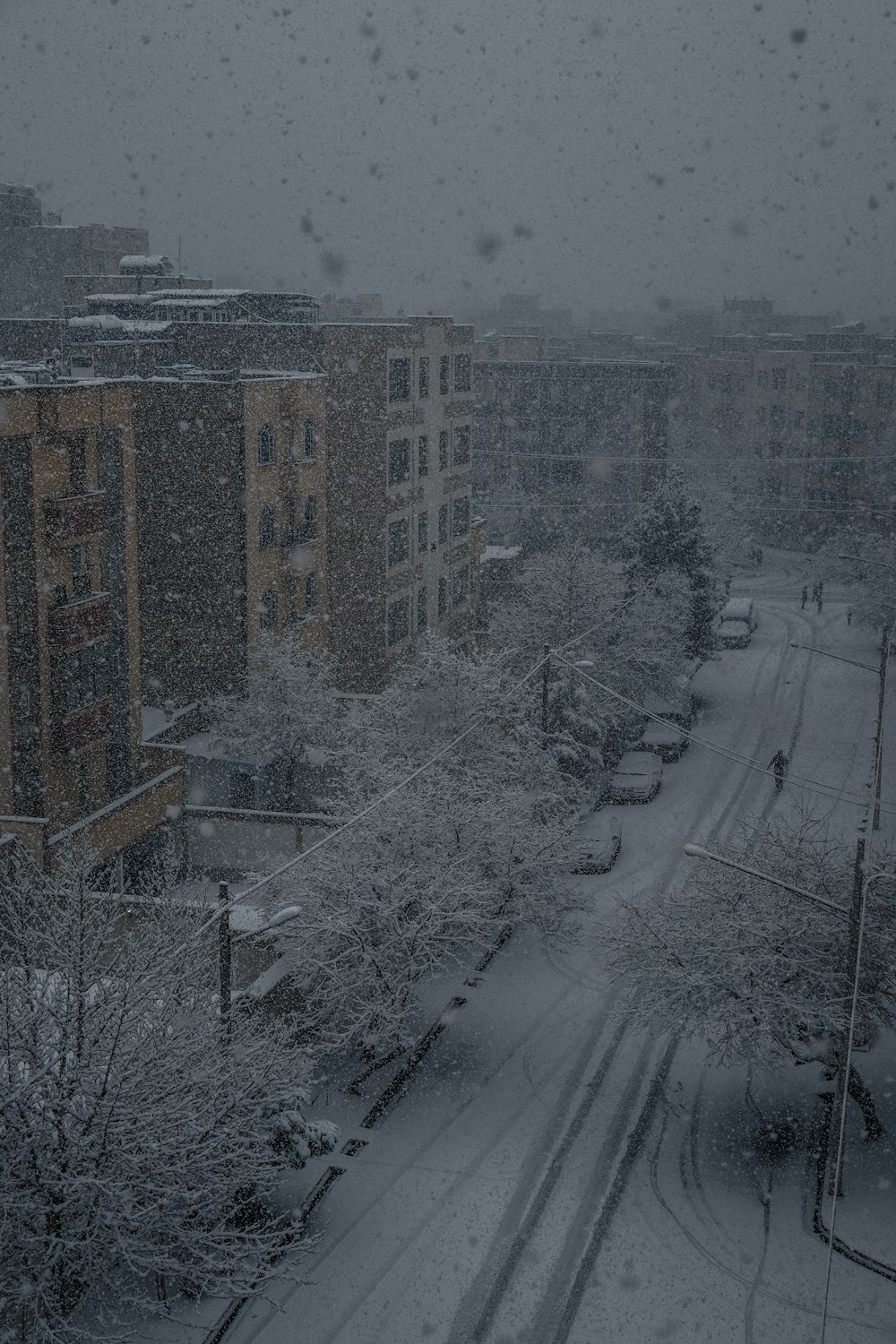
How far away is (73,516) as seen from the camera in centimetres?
2366

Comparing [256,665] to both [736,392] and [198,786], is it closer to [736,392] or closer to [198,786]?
[198,786]

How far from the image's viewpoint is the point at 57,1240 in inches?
456

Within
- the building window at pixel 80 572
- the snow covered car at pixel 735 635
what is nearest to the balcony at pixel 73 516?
the building window at pixel 80 572

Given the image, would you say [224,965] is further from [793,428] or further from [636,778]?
[793,428]

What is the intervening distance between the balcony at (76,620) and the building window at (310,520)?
930cm

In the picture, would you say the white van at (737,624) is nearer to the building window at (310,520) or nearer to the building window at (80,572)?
the building window at (310,520)

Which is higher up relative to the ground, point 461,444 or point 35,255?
point 35,255

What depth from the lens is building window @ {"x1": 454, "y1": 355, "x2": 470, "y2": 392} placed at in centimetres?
4281

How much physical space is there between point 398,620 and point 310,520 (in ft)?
20.1

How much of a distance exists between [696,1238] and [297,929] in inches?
306

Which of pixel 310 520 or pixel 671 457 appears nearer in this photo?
pixel 310 520

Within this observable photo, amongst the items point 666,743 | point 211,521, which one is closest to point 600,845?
point 666,743

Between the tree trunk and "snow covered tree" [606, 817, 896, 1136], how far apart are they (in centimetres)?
1

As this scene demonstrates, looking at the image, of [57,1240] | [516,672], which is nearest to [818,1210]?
[57,1240]
